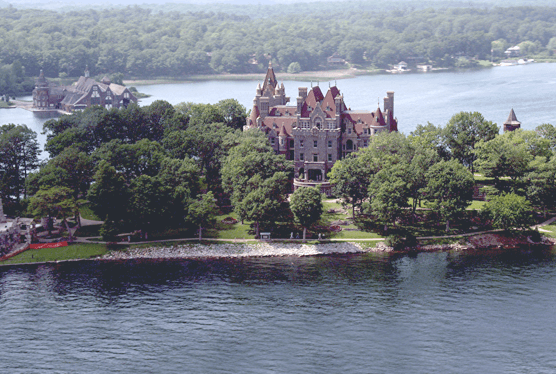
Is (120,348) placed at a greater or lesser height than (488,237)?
lesser

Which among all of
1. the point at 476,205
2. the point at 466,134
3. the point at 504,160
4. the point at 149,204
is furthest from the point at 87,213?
the point at 504,160

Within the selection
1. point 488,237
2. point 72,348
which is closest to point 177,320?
point 72,348

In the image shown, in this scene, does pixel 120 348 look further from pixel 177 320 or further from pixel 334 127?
pixel 334 127

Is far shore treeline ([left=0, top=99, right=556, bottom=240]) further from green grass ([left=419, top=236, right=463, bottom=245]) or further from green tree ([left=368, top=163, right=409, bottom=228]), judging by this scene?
green grass ([left=419, top=236, right=463, bottom=245])

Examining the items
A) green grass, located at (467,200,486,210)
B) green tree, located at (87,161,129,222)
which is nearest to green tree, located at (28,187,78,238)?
green tree, located at (87,161,129,222)

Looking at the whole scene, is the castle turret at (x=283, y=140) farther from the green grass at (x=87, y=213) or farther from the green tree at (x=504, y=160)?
the green grass at (x=87, y=213)

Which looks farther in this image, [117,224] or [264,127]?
[264,127]

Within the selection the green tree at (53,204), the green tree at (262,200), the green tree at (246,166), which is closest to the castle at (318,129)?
the green tree at (246,166)
